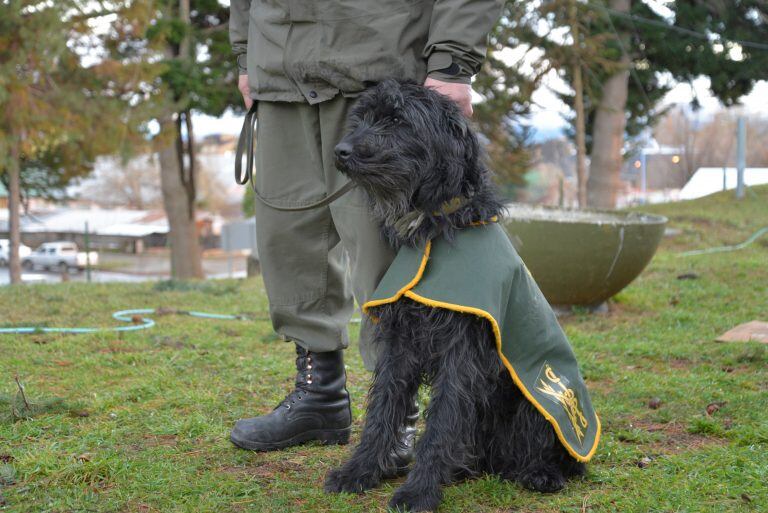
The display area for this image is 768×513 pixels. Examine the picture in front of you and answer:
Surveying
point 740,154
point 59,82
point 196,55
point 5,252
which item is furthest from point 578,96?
point 5,252

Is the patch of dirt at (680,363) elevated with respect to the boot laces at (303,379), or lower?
lower

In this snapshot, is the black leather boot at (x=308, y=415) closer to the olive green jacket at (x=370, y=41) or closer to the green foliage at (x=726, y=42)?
the olive green jacket at (x=370, y=41)

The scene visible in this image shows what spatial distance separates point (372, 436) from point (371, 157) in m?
0.90

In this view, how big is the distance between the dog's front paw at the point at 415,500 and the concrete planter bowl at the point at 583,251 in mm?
3079

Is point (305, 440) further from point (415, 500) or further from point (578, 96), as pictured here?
point (578, 96)

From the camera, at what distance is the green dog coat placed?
225 cm

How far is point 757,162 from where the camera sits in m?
15.4

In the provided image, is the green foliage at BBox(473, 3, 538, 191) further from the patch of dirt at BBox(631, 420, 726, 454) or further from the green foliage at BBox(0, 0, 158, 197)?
the patch of dirt at BBox(631, 420, 726, 454)

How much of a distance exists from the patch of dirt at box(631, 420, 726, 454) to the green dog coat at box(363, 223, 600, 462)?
0.48 m

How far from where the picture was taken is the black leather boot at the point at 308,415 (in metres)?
2.87

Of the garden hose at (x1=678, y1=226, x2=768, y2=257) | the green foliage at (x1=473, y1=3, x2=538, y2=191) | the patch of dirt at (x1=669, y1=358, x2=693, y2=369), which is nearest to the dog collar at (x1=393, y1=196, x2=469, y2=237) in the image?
the patch of dirt at (x1=669, y1=358, x2=693, y2=369)

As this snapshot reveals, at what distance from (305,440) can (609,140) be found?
1449 cm

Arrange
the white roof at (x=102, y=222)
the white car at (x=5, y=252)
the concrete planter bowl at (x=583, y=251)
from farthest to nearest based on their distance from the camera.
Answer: the white roof at (x=102, y=222), the white car at (x=5, y=252), the concrete planter bowl at (x=583, y=251)

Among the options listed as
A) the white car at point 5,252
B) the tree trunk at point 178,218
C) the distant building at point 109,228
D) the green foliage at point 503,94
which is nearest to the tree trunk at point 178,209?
the tree trunk at point 178,218
